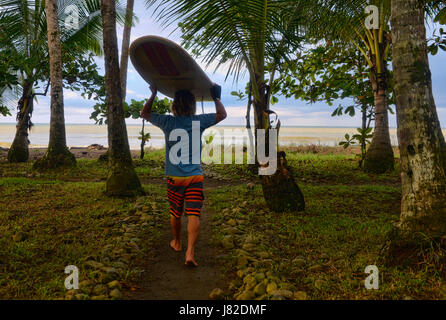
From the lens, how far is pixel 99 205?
579 cm

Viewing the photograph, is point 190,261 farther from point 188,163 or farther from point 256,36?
point 256,36

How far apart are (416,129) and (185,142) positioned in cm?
237

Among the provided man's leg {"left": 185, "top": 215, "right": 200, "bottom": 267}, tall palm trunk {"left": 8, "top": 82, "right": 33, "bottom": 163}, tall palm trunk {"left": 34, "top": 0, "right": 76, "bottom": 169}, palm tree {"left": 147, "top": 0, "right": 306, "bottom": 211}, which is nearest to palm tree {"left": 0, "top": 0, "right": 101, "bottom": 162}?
tall palm trunk {"left": 8, "top": 82, "right": 33, "bottom": 163}

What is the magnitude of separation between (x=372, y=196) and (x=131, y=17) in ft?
34.2

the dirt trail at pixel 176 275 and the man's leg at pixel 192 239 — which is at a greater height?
the man's leg at pixel 192 239

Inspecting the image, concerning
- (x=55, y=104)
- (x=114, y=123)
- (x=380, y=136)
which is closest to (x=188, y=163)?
(x=114, y=123)

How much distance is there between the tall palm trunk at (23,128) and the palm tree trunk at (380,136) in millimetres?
11692

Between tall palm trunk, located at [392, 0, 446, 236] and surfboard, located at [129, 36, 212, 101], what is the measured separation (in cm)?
212

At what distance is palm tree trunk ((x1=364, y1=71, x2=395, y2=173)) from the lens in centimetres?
955

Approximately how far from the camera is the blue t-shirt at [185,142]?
3529mm

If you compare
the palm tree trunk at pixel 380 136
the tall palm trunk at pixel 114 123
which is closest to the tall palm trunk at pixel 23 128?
the tall palm trunk at pixel 114 123

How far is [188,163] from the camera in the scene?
3523 millimetres

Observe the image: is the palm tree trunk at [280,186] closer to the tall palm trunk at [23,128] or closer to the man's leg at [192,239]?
the man's leg at [192,239]

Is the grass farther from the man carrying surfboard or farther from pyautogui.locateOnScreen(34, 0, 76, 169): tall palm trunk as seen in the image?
pyautogui.locateOnScreen(34, 0, 76, 169): tall palm trunk
